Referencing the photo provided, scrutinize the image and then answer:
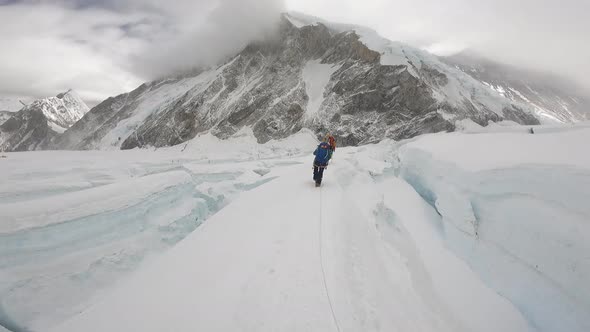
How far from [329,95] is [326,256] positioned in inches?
2192

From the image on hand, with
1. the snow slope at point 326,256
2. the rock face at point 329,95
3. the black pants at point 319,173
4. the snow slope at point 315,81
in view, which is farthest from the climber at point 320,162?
the snow slope at point 315,81

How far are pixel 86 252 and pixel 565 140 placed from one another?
10014mm

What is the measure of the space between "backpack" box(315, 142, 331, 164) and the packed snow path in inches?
129

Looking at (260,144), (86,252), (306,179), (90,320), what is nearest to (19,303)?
(86,252)

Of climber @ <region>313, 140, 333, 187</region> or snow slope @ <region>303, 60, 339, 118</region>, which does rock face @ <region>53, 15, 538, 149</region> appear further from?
climber @ <region>313, 140, 333, 187</region>

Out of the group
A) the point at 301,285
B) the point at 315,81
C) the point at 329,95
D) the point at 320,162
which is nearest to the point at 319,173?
the point at 320,162

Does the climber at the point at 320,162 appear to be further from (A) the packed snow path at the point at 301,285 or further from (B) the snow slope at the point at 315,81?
(B) the snow slope at the point at 315,81

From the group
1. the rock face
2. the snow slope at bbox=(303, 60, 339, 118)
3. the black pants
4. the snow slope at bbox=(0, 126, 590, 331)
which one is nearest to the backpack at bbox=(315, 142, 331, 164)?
the black pants

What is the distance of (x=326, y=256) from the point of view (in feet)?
14.4

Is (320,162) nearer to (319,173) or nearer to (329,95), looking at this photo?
(319,173)

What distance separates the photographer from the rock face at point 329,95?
167 feet

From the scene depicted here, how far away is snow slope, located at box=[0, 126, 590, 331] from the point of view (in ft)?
11.1

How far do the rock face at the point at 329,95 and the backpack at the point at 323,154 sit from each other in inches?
1633

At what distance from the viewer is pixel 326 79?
6109 cm
